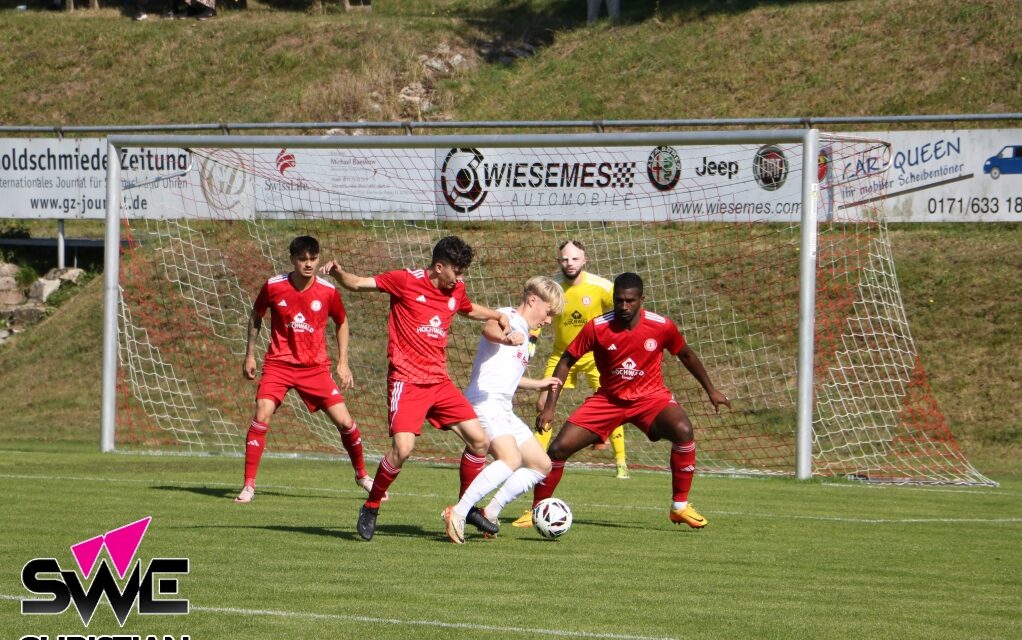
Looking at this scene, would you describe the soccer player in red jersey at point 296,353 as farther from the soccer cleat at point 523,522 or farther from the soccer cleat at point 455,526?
the soccer cleat at point 455,526

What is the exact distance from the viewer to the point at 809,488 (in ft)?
45.8

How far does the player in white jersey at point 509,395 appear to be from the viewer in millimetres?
9625

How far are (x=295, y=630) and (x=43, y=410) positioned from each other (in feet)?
55.4

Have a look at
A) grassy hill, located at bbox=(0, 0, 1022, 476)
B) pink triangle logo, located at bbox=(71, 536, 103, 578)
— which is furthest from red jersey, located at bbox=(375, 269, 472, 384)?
grassy hill, located at bbox=(0, 0, 1022, 476)

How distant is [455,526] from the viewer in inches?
364

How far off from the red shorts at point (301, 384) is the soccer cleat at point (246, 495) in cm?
85

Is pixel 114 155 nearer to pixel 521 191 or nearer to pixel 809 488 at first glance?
pixel 521 191

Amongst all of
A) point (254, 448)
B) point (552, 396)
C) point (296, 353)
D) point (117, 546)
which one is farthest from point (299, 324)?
point (117, 546)

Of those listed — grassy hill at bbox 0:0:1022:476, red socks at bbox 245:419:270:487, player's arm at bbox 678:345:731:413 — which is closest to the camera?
player's arm at bbox 678:345:731:413

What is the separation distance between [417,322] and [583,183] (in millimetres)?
8926

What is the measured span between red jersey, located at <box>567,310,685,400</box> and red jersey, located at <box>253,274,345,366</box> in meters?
2.83

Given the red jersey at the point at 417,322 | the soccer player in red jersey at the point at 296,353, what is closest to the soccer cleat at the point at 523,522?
the red jersey at the point at 417,322

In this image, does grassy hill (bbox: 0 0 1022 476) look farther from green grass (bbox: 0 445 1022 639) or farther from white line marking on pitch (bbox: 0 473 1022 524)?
green grass (bbox: 0 445 1022 639)

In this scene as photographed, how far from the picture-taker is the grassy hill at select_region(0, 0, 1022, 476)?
20828 mm
